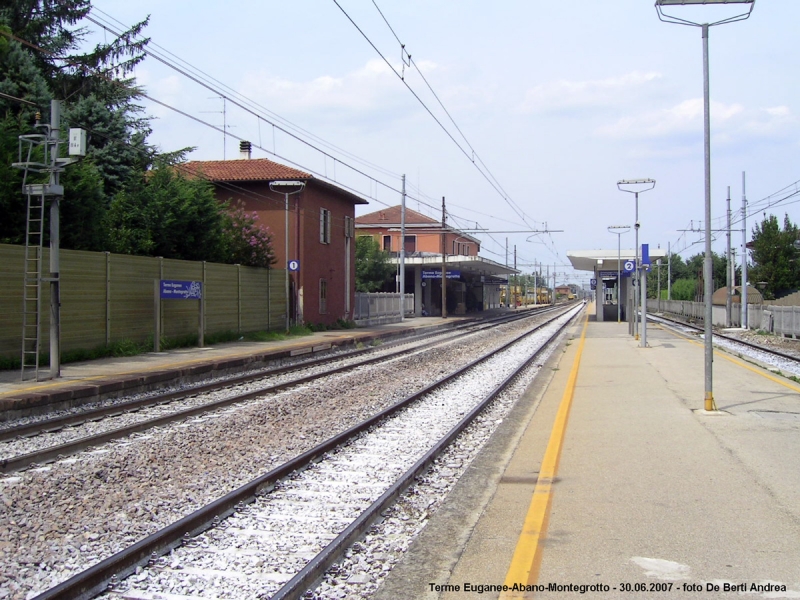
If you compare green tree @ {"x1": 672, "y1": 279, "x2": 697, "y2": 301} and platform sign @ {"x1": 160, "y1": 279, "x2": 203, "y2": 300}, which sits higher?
green tree @ {"x1": 672, "y1": 279, "x2": 697, "y2": 301}

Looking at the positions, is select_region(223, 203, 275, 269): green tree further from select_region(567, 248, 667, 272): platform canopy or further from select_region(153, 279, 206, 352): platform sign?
select_region(567, 248, 667, 272): platform canopy

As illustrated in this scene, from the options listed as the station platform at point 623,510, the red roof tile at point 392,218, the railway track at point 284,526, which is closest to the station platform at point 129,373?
the railway track at point 284,526

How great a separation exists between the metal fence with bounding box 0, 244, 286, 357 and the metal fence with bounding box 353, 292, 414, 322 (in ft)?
47.5

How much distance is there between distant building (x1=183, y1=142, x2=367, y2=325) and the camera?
32.6m

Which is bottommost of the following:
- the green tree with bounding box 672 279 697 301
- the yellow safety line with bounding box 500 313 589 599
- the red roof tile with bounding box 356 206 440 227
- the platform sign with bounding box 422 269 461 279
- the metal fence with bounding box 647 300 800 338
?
the yellow safety line with bounding box 500 313 589 599

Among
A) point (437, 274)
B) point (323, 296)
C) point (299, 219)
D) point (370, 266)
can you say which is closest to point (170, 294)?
point (299, 219)

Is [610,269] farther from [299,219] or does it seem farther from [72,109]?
[72,109]

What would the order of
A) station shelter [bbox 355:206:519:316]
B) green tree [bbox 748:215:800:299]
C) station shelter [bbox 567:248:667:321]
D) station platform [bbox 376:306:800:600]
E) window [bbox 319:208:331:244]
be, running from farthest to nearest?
station shelter [bbox 355:206:519:316], green tree [bbox 748:215:800:299], station shelter [bbox 567:248:667:321], window [bbox 319:208:331:244], station platform [bbox 376:306:800:600]

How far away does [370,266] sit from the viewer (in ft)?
173

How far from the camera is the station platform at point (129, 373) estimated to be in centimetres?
1134

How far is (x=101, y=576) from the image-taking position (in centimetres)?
449

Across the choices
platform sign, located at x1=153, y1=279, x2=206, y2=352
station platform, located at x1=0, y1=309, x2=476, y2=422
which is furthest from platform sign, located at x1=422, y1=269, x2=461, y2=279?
platform sign, located at x1=153, y1=279, x2=206, y2=352

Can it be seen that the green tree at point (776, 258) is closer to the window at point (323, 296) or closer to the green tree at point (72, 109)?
the window at point (323, 296)

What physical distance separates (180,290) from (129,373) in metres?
5.22
